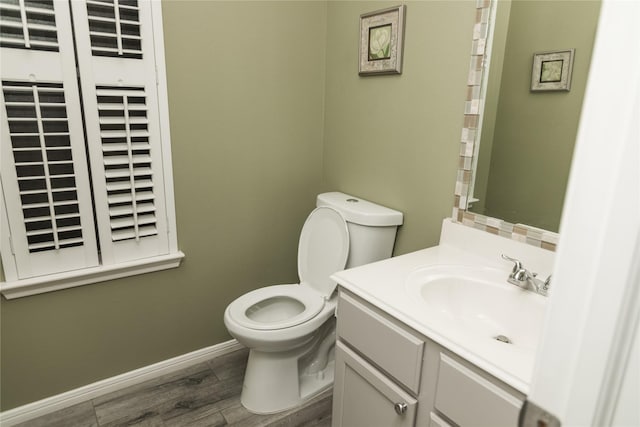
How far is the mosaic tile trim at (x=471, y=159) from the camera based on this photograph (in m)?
1.30

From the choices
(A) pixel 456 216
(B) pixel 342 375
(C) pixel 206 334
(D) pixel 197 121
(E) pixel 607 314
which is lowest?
(C) pixel 206 334

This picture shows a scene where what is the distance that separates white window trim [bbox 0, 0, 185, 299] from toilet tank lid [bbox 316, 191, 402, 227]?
0.74 metres

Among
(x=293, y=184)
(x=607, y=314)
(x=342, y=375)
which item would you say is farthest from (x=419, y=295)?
(x=293, y=184)

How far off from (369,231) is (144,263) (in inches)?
41.0

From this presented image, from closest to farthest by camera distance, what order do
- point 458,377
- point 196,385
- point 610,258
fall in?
1. point 610,258
2. point 458,377
3. point 196,385

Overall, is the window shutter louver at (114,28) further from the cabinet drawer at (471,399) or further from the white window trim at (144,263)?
the cabinet drawer at (471,399)

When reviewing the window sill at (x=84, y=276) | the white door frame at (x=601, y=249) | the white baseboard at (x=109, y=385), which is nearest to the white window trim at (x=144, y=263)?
the window sill at (x=84, y=276)

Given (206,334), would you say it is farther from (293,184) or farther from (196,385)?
(293,184)

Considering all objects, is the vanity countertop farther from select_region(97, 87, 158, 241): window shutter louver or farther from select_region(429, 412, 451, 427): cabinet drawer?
select_region(97, 87, 158, 241): window shutter louver

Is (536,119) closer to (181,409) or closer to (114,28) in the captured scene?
(114,28)

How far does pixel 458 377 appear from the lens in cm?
95

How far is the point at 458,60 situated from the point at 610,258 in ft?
4.18

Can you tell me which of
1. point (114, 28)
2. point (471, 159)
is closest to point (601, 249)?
point (471, 159)

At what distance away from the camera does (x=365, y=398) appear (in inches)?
50.6
